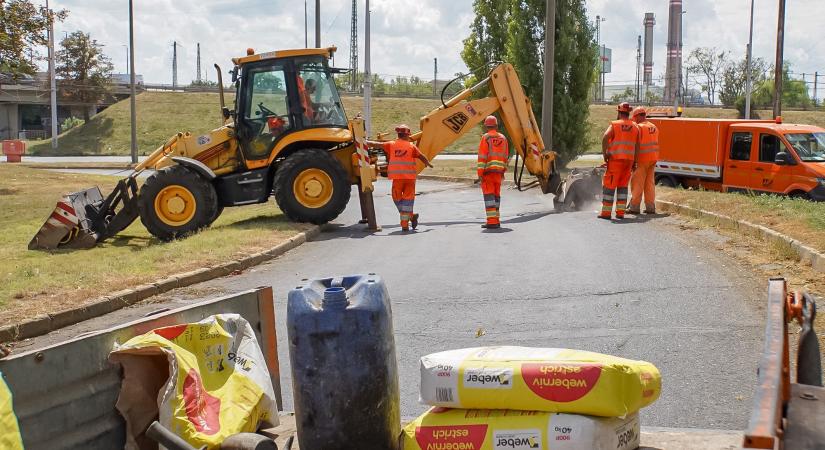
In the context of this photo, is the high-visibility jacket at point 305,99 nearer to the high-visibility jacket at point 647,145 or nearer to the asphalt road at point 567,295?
the asphalt road at point 567,295

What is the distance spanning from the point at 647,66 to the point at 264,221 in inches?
3744

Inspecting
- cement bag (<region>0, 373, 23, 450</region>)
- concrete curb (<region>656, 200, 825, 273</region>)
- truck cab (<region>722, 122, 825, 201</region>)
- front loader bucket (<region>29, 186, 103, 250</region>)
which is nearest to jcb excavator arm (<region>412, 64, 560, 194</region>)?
concrete curb (<region>656, 200, 825, 273</region>)

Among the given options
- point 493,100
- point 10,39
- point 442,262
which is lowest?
point 442,262

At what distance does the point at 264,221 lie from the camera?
1667 cm

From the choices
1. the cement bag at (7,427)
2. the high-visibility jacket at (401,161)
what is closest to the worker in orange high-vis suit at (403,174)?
the high-visibility jacket at (401,161)

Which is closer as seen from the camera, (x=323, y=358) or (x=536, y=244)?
(x=323, y=358)

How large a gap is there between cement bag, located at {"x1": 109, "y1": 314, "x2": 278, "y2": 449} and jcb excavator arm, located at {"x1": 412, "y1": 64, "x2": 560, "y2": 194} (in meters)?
13.0

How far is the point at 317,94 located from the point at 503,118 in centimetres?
397

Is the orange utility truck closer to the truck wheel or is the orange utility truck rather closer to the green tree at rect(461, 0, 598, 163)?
the truck wheel

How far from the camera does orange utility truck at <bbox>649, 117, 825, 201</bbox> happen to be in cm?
1895

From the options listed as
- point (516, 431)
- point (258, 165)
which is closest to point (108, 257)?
point (258, 165)

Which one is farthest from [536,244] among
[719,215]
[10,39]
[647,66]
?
[647,66]

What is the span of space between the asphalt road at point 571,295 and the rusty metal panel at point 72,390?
1.72m

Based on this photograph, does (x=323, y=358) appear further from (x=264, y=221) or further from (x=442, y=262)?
(x=264, y=221)
